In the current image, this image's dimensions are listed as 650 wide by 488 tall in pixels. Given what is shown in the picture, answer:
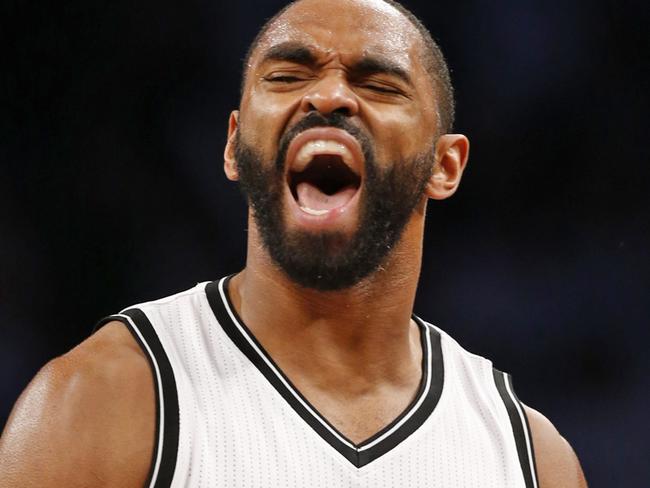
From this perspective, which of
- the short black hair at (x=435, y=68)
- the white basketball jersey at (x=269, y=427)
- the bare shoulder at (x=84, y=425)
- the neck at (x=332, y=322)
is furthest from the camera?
the short black hair at (x=435, y=68)

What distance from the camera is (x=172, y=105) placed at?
3488 mm

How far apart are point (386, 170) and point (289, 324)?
0.32 meters

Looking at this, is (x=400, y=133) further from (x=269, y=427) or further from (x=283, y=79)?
(x=269, y=427)

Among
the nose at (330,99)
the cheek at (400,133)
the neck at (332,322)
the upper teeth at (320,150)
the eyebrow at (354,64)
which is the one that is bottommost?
the neck at (332,322)

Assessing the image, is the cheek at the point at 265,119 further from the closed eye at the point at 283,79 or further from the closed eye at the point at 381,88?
Result: the closed eye at the point at 381,88

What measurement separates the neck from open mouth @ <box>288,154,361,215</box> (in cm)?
11

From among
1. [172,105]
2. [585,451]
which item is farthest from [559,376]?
[172,105]

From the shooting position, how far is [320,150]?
1.81m

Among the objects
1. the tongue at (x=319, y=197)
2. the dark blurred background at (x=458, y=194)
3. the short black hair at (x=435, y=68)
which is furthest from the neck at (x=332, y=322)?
the dark blurred background at (x=458, y=194)

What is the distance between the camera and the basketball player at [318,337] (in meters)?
1.66

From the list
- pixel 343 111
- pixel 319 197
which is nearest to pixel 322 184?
pixel 319 197

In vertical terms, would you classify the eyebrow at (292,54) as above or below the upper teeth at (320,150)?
Result: above

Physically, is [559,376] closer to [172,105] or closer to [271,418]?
[172,105]

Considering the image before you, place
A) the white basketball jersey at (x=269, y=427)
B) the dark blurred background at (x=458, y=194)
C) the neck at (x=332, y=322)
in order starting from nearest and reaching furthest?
the white basketball jersey at (x=269, y=427) → the neck at (x=332, y=322) → the dark blurred background at (x=458, y=194)
